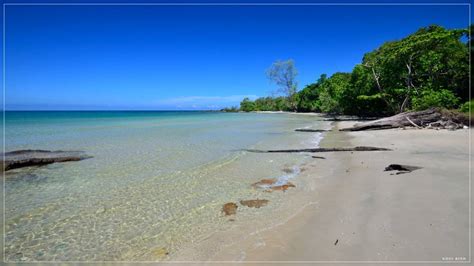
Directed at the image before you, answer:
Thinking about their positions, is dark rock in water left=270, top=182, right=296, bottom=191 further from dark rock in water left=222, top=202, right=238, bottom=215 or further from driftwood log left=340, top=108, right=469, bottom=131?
driftwood log left=340, top=108, right=469, bottom=131

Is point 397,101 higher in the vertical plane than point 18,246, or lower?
higher

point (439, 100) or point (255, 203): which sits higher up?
point (439, 100)

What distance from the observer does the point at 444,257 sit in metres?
3.19

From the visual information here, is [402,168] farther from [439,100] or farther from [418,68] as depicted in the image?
[418,68]

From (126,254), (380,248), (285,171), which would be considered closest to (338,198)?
(380,248)

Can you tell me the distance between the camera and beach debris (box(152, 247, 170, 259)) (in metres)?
3.90

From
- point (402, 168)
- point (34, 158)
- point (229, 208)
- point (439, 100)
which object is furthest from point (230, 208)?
point (439, 100)

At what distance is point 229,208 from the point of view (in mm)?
5473

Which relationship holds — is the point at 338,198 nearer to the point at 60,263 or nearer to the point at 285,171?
the point at 285,171

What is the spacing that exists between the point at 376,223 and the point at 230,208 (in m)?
2.61

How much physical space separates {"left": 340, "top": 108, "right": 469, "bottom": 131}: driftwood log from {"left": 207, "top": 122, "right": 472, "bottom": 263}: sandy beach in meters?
9.39

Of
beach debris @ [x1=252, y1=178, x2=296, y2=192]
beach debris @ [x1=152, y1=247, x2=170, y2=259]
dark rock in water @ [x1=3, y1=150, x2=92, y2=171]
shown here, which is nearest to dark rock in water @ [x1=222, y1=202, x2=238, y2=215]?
Result: beach debris @ [x1=252, y1=178, x2=296, y2=192]

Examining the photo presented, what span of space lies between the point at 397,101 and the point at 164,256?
28786 millimetres

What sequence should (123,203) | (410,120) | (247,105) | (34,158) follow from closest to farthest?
1. (123,203)
2. (34,158)
3. (410,120)
4. (247,105)
